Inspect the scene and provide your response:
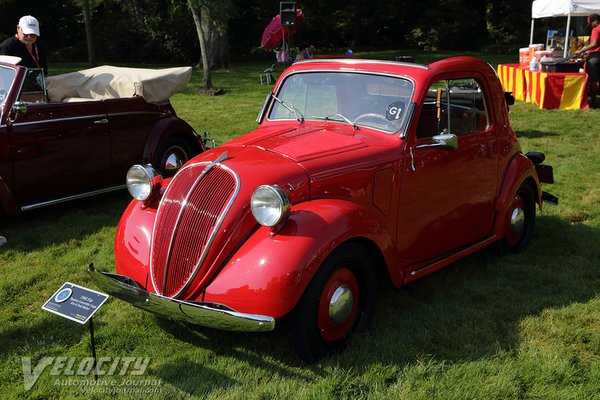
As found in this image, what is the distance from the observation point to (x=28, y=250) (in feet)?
17.1

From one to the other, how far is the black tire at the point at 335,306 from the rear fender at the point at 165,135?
153 inches

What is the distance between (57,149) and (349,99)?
3.29 m

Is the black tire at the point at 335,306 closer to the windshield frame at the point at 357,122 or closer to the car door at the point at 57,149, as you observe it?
the windshield frame at the point at 357,122

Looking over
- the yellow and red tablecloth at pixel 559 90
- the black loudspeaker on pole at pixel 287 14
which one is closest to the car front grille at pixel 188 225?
the yellow and red tablecloth at pixel 559 90

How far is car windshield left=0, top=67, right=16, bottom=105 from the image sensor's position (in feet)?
18.3

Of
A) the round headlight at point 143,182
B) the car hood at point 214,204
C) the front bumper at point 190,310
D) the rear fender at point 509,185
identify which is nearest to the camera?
the front bumper at point 190,310

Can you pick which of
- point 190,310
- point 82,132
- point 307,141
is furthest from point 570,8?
point 190,310

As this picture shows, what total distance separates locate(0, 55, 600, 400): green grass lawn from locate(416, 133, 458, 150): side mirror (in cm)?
110

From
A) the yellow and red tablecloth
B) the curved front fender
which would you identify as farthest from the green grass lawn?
the yellow and red tablecloth

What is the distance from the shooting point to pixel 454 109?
429 centimetres

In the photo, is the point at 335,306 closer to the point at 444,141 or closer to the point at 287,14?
the point at 444,141

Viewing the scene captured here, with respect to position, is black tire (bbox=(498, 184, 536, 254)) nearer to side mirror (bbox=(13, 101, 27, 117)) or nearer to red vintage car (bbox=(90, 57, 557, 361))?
red vintage car (bbox=(90, 57, 557, 361))

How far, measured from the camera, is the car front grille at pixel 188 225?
10.6 ft

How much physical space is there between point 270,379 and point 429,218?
163 centimetres
